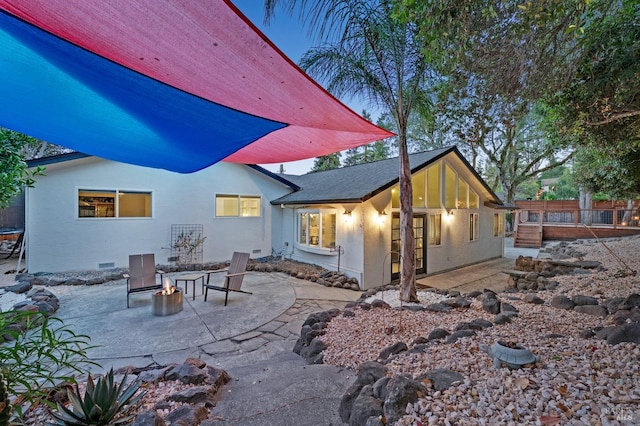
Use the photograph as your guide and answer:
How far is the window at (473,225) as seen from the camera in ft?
35.5

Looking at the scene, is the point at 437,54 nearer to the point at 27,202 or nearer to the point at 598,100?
the point at 598,100

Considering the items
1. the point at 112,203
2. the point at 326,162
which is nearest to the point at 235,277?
the point at 112,203

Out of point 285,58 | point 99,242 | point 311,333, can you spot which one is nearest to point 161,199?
point 99,242

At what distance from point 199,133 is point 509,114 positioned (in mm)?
5316

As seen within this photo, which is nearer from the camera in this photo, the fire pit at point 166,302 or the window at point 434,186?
the fire pit at point 166,302

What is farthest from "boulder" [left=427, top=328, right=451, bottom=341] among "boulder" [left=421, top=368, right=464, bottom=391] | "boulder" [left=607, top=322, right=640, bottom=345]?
"boulder" [left=607, top=322, right=640, bottom=345]

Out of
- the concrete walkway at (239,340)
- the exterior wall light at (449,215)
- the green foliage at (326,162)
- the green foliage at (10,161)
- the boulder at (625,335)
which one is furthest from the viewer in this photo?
the green foliage at (326,162)

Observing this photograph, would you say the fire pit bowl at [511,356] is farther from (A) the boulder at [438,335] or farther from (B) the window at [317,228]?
(B) the window at [317,228]

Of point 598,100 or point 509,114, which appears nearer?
point 598,100

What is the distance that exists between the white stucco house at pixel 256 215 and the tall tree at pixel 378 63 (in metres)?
2.29

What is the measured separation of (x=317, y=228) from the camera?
29.9 ft

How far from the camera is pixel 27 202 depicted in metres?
7.23

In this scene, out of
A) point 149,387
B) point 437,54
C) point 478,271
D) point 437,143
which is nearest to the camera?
point 149,387

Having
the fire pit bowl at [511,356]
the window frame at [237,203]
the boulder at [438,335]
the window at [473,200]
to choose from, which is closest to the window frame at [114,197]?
the window frame at [237,203]
